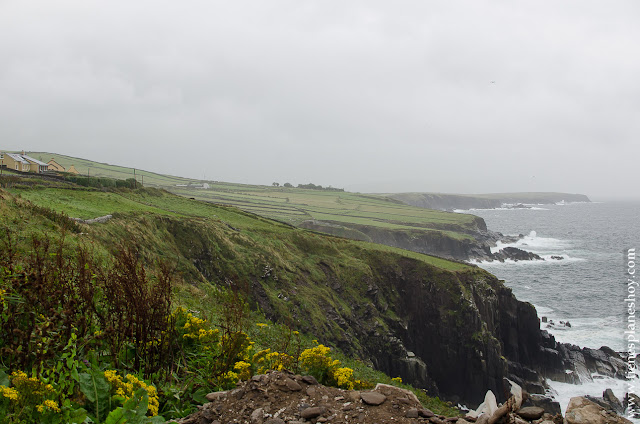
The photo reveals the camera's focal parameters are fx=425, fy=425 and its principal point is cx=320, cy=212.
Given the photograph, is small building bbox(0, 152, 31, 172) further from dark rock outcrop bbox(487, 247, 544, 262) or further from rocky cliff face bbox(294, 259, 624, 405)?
dark rock outcrop bbox(487, 247, 544, 262)

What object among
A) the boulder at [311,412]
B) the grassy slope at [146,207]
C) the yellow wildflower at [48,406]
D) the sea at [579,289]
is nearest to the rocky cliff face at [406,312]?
the grassy slope at [146,207]

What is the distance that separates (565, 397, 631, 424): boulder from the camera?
198 inches

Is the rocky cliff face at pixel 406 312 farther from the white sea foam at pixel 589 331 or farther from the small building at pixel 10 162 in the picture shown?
the small building at pixel 10 162

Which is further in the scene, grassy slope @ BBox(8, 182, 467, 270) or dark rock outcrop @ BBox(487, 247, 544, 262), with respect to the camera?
dark rock outcrop @ BBox(487, 247, 544, 262)

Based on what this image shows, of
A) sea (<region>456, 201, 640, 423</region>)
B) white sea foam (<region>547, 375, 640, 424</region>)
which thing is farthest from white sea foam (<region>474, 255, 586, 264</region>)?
white sea foam (<region>547, 375, 640, 424</region>)

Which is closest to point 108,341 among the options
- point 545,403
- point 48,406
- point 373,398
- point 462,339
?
point 48,406

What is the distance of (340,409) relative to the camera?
18.0 ft

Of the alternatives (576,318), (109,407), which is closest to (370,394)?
(109,407)

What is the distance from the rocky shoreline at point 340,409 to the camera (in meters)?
5.21

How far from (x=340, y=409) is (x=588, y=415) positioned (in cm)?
301

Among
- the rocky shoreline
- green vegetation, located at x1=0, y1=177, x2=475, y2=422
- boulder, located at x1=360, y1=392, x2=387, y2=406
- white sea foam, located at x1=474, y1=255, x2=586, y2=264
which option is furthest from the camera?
white sea foam, located at x1=474, y1=255, x2=586, y2=264

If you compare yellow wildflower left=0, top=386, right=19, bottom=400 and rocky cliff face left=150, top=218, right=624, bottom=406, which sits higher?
yellow wildflower left=0, top=386, right=19, bottom=400

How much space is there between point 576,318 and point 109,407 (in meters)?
48.3

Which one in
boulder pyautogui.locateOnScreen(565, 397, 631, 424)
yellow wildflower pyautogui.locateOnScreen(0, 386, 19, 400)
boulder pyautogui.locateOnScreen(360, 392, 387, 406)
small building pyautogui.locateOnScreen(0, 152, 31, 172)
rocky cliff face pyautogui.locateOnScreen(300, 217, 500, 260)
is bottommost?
rocky cliff face pyautogui.locateOnScreen(300, 217, 500, 260)
